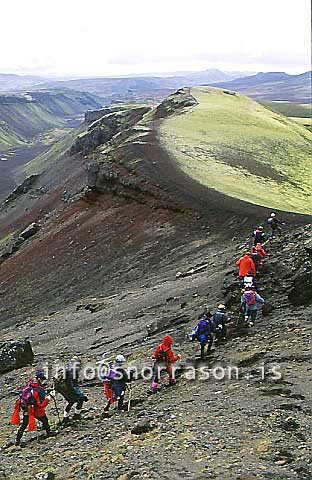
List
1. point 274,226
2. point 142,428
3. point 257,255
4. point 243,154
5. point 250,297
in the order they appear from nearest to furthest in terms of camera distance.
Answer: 1. point 142,428
2. point 250,297
3. point 257,255
4. point 274,226
5. point 243,154

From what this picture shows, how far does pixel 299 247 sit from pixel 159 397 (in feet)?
41.7

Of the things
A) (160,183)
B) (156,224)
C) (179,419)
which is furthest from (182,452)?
(160,183)

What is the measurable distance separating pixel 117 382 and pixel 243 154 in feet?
169

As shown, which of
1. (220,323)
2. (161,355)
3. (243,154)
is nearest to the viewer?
(161,355)

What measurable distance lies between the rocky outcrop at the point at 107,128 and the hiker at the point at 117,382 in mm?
97167

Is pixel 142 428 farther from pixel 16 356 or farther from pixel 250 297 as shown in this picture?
pixel 16 356

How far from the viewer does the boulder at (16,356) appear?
86.4 ft

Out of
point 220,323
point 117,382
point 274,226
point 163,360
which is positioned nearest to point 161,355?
point 163,360

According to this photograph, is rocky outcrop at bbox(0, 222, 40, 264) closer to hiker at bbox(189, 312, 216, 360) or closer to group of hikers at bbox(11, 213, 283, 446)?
group of hikers at bbox(11, 213, 283, 446)

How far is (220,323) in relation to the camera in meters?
20.1

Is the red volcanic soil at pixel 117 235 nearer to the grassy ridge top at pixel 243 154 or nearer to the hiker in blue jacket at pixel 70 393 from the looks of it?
the grassy ridge top at pixel 243 154

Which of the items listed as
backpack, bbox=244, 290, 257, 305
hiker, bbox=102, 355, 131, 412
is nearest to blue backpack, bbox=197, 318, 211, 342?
backpack, bbox=244, 290, 257, 305

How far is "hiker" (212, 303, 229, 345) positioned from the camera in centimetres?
1991

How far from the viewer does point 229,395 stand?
15812mm
